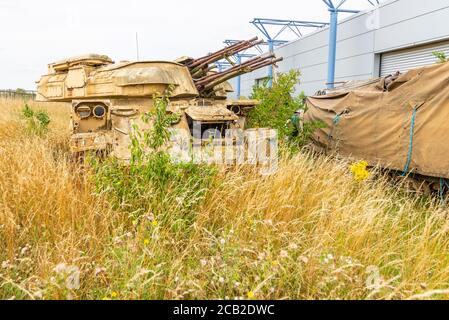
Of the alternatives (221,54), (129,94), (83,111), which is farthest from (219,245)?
(221,54)

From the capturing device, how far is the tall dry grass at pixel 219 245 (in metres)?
2.62

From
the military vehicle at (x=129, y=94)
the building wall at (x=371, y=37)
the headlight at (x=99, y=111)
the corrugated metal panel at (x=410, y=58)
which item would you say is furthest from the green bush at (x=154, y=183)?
the building wall at (x=371, y=37)

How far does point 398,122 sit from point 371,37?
10230 mm

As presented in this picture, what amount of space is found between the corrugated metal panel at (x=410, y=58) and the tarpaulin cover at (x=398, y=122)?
5554 millimetres

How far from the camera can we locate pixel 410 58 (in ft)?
42.9

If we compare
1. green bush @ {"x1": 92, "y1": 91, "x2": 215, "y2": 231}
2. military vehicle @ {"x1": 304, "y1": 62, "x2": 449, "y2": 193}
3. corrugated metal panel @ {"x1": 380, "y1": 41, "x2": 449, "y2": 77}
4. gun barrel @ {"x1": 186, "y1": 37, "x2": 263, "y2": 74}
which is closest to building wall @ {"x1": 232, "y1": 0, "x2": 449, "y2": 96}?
corrugated metal panel @ {"x1": 380, "y1": 41, "x2": 449, "y2": 77}

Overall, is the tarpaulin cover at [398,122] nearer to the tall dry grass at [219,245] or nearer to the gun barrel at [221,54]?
the tall dry grass at [219,245]

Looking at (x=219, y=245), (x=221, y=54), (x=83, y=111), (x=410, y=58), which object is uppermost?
(x=410, y=58)

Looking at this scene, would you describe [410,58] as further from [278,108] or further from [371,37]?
[278,108]

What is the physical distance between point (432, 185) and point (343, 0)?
11.8 metres

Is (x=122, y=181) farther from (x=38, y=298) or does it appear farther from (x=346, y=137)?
(x=346, y=137)

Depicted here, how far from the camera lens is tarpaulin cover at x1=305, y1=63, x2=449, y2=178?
194 inches
